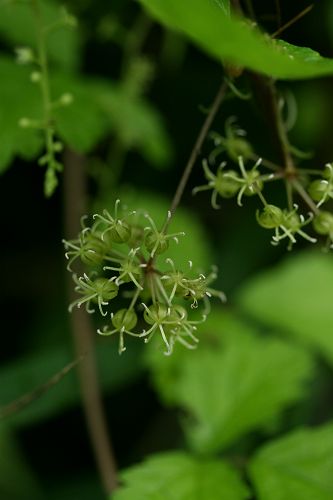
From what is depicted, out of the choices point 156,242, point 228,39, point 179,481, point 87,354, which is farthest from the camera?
point 87,354

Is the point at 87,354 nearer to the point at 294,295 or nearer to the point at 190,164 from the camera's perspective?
the point at 294,295

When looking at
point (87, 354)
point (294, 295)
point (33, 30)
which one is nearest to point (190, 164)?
point (87, 354)

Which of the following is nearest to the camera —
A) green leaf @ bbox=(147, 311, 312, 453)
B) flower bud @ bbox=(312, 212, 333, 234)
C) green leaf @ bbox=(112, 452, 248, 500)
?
flower bud @ bbox=(312, 212, 333, 234)

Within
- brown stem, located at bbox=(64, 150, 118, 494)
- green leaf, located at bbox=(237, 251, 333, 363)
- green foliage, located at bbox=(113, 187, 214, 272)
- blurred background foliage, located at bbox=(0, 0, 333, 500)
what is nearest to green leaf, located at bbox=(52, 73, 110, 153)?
blurred background foliage, located at bbox=(0, 0, 333, 500)

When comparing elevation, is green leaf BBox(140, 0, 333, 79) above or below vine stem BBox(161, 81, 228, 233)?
below

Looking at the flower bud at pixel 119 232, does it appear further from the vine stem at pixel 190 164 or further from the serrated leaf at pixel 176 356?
the serrated leaf at pixel 176 356

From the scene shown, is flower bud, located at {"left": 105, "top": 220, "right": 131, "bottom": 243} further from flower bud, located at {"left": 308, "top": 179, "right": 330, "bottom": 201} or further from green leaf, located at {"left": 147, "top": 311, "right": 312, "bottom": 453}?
green leaf, located at {"left": 147, "top": 311, "right": 312, "bottom": 453}
